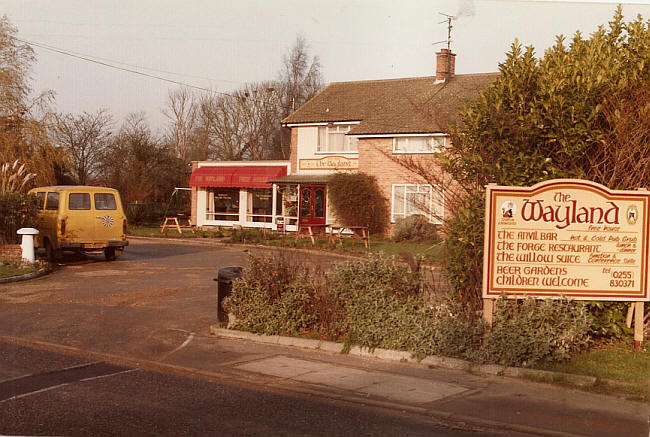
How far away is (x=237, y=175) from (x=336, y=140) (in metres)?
6.33

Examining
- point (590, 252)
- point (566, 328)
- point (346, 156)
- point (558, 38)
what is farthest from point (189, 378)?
point (346, 156)

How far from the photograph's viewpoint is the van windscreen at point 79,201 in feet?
70.1

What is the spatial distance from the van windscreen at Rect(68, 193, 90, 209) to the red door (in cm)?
1591

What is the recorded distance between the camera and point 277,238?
1218 inches

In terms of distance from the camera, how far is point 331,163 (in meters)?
36.3

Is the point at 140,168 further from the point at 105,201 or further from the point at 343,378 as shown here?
the point at 343,378

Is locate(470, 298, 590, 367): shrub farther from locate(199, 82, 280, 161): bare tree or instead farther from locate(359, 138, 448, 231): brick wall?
locate(199, 82, 280, 161): bare tree

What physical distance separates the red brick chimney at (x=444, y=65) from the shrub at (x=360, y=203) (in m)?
6.68

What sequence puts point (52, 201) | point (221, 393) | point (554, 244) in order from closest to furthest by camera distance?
1. point (221, 393)
2. point (554, 244)
3. point (52, 201)

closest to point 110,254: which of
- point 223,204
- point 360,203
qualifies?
point 360,203

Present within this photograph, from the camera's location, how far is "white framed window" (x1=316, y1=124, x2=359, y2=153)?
3584cm

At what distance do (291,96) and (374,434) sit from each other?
35.6 meters

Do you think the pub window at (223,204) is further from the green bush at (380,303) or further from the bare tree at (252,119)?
the green bush at (380,303)

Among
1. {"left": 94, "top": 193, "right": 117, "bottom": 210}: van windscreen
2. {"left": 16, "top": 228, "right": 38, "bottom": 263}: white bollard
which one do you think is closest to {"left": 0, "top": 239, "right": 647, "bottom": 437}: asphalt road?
{"left": 16, "top": 228, "right": 38, "bottom": 263}: white bollard
